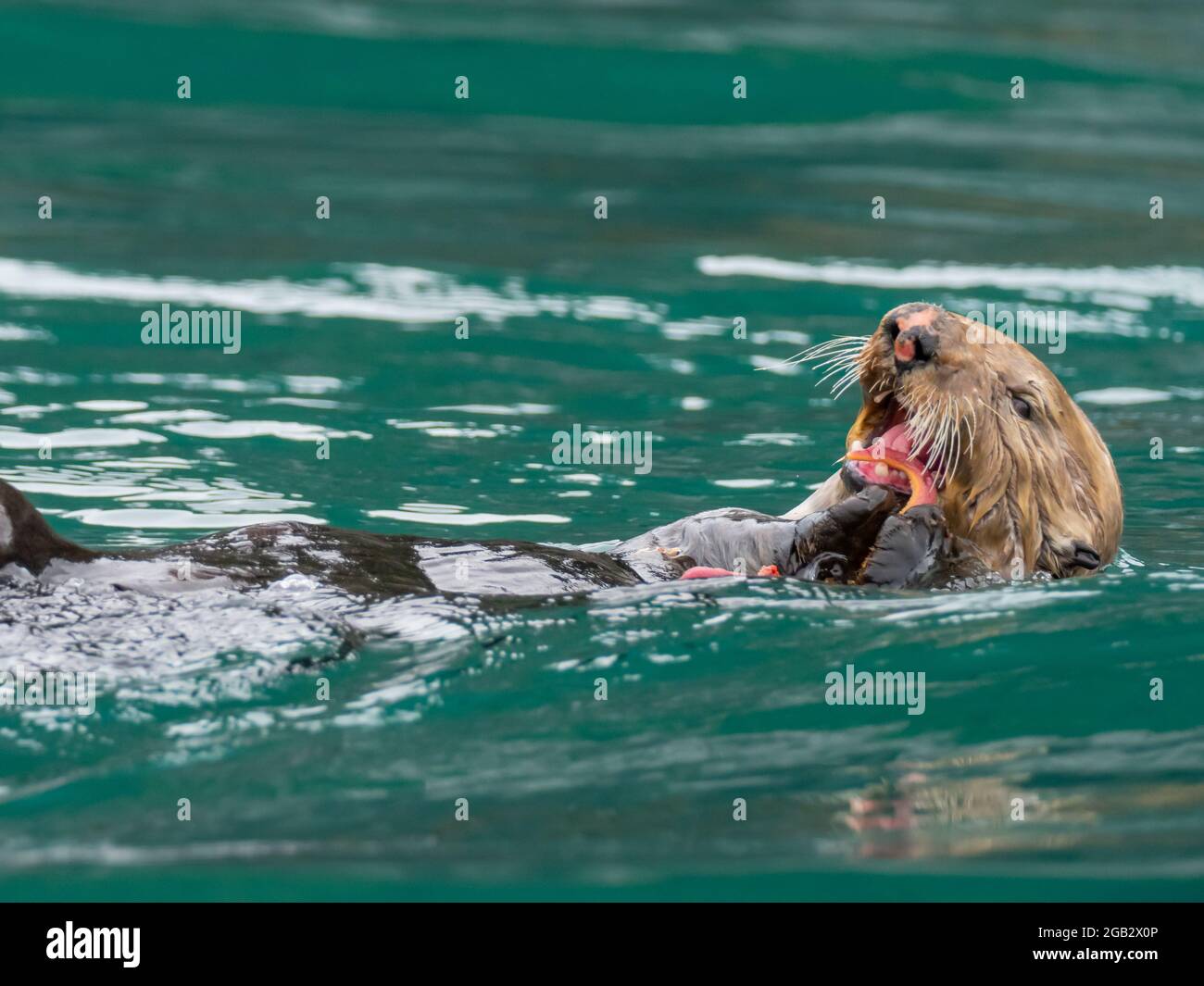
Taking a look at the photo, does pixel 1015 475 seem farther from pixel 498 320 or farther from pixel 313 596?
pixel 498 320

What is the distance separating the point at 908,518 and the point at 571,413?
3.63 m

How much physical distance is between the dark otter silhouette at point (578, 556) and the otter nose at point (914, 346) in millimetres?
428

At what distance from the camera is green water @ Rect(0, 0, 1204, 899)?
3771mm

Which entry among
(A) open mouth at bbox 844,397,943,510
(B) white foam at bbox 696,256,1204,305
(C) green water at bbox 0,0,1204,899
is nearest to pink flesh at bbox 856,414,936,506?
(A) open mouth at bbox 844,397,943,510

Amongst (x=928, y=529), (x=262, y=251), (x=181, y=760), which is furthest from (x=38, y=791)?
(x=262, y=251)

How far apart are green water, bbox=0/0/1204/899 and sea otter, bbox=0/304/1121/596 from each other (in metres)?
0.23

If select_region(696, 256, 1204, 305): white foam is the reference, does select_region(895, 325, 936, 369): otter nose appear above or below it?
below

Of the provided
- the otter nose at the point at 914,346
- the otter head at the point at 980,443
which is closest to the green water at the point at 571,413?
the otter head at the point at 980,443

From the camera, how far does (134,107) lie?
540 inches

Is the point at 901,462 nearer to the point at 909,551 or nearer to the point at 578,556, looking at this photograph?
the point at 909,551

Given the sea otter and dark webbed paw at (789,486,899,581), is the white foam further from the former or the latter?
dark webbed paw at (789,486,899,581)

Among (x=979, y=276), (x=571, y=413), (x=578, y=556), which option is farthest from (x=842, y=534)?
(x=979, y=276)

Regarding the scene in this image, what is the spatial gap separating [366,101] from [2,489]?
10379 millimetres

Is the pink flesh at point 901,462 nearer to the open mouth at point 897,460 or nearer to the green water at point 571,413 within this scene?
the open mouth at point 897,460
